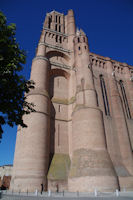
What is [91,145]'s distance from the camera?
56.2 feet

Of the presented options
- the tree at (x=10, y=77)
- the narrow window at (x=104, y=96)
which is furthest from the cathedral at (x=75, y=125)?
the tree at (x=10, y=77)

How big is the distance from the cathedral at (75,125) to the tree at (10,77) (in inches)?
405

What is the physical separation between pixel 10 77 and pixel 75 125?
13165 mm

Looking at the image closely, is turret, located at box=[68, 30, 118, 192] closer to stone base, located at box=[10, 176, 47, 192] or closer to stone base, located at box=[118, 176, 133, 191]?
stone base, located at box=[118, 176, 133, 191]

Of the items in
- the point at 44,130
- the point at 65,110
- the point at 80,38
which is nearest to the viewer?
the point at 44,130

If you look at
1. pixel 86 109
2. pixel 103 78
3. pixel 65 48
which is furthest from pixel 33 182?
pixel 65 48

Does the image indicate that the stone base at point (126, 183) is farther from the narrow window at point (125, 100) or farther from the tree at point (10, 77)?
the tree at point (10, 77)

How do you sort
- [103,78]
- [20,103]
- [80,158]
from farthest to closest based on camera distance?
[103,78], [80,158], [20,103]

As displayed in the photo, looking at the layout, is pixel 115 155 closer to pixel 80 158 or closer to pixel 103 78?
pixel 80 158

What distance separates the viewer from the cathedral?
630 inches

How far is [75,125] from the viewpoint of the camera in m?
19.3

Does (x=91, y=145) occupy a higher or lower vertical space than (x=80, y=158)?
higher

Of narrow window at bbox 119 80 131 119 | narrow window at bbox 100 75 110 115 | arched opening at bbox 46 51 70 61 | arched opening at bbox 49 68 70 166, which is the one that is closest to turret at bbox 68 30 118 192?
arched opening at bbox 49 68 70 166

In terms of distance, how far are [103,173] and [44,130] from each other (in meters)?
7.77
